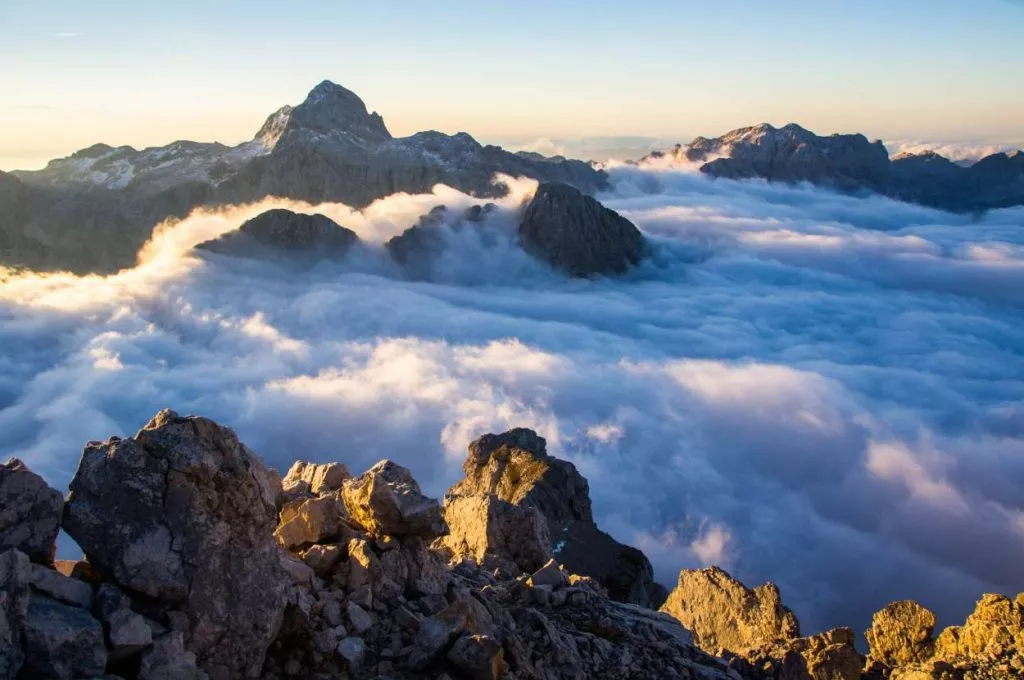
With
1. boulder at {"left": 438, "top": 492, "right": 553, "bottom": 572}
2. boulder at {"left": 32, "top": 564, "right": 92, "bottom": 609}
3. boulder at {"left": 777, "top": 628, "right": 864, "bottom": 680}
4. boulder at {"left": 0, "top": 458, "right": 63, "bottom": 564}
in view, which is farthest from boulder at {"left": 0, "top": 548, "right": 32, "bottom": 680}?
boulder at {"left": 777, "top": 628, "right": 864, "bottom": 680}

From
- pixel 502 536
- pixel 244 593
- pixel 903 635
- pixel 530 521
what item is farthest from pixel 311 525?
pixel 903 635

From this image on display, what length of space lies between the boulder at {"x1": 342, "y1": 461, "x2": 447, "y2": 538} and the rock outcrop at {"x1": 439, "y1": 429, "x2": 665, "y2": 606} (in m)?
4.83

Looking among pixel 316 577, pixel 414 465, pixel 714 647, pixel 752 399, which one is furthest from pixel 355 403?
pixel 316 577

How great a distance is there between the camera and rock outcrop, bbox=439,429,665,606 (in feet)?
58.4

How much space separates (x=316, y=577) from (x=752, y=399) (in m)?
144

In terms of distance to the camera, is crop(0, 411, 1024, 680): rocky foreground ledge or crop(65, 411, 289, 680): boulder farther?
crop(65, 411, 289, 680): boulder

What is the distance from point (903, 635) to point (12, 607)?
20.2 m

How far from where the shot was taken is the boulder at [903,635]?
19891mm

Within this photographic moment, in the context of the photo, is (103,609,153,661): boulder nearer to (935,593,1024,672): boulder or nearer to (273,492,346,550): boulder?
(273,492,346,550): boulder

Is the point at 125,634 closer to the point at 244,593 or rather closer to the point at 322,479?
the point at 244,593

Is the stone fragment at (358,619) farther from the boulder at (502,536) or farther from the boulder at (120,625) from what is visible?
the boulder at (502,536)

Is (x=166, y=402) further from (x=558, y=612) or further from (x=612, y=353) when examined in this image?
(x=558, y=612)

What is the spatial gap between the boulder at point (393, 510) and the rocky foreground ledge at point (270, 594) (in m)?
0.02

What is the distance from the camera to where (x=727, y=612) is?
21875mm
